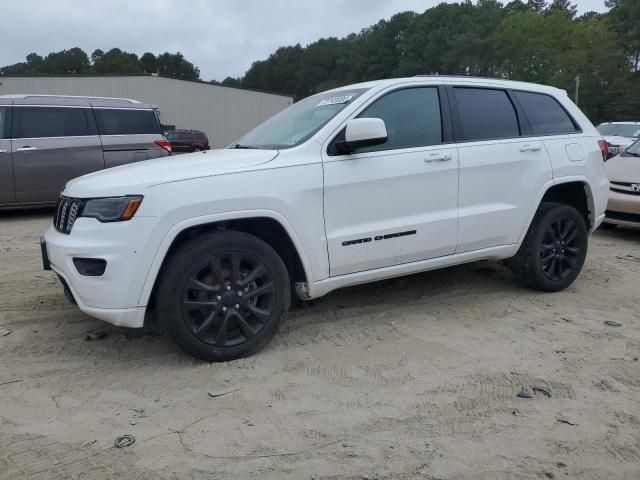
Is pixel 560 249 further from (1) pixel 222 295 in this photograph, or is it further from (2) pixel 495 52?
(2) pixel 495 52

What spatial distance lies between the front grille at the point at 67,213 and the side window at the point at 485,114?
2.80 meters

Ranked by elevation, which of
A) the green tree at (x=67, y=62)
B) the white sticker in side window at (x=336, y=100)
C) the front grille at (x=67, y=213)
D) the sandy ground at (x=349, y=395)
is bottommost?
the sandy ground at (x=349, y=395)

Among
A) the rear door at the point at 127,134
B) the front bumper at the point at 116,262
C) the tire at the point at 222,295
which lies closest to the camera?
the front bumper at the point at 116,262

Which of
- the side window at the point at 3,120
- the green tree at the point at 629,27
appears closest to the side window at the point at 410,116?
the side window at the point at 3,120

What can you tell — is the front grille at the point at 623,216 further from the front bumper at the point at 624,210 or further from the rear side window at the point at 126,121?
the rear side window at the point at 126,121

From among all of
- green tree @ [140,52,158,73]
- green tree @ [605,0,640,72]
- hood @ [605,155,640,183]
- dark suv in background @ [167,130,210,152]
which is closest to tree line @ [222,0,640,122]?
green tree @ [605,0,640,72]

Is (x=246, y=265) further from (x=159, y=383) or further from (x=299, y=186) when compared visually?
(x=159, y=383)

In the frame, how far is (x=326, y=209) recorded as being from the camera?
3803mm

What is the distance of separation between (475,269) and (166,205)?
3527 millimetres

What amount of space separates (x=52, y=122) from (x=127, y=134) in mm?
1126

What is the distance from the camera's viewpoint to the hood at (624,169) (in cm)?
769

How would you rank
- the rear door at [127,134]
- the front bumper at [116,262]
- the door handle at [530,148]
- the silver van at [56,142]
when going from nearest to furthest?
1. the front bumper at [116,262]
2. the door handle at [530,148]
3. the silver van at [56,142]
4. the rear door at [127,134]

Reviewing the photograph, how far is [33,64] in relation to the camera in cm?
9850

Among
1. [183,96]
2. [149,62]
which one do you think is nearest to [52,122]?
[183,96]
